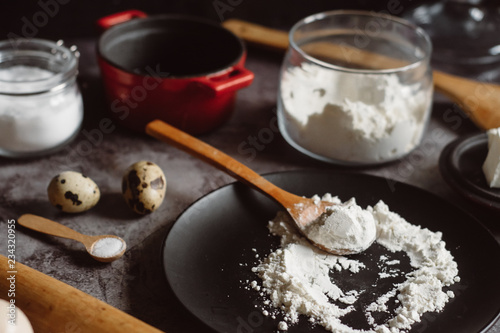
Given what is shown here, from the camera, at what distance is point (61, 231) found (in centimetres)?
84

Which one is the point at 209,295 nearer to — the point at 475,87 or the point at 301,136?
the point at 301,136

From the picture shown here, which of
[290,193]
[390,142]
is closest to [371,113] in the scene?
[390,142]

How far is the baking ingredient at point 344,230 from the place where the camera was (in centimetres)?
81

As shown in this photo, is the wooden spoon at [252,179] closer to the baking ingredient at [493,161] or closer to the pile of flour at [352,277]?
the pile of flour at [352,277]

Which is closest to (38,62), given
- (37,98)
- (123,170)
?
(37,98)

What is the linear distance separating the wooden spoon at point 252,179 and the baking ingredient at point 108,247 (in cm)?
20

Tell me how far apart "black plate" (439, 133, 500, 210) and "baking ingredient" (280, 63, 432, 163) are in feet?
0.27

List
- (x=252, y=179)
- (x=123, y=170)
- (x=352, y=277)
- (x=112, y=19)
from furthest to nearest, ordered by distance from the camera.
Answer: (x=112, y=19), (x=123, y=170), (x=252, y=179), (x=352, y=277)

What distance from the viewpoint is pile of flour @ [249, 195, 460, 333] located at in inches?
28.7

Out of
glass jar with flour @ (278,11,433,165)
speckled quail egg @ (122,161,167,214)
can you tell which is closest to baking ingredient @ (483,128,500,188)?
glass jar with flour @ (278,11,433,165)

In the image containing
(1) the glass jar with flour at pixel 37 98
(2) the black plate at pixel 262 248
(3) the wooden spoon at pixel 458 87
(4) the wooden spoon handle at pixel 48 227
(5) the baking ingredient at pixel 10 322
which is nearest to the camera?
(5) the baking ingredient at pixel 10 322

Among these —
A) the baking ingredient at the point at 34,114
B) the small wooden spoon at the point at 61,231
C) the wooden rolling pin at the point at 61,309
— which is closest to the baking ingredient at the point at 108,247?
the small wooden spoon at the point at 61,231

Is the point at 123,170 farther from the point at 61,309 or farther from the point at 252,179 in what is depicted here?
the point at 61,309

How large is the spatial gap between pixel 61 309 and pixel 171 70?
0.66 m
